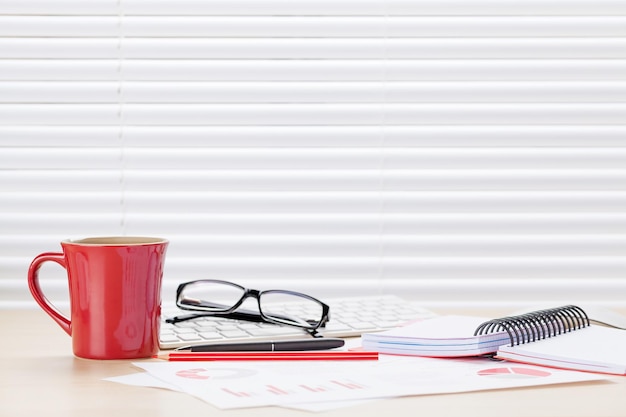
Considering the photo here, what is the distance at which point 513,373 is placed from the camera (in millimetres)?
832

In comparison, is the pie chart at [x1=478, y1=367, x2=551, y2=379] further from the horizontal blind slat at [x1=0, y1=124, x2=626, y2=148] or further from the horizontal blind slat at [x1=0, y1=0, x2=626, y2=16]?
the horizontal blind slat at [x1=0, y1=0, x2=626, y2=16]

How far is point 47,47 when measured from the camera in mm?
1493

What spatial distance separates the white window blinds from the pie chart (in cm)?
69

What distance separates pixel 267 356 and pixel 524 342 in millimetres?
260

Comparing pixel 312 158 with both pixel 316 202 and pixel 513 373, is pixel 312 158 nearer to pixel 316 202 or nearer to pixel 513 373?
pixel 316 202

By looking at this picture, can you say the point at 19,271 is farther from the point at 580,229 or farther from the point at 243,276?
the point at 580,229

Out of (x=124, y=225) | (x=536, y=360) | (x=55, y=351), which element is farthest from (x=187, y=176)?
(x=536, y=360)

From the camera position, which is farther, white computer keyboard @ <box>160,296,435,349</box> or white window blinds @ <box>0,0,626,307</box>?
white window blinds @ <box>0,0,626,307</box>

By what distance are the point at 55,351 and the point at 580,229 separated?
0.95 metres

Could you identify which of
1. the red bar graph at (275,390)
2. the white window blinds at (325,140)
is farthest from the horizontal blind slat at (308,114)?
the red bar graph at (275,390)

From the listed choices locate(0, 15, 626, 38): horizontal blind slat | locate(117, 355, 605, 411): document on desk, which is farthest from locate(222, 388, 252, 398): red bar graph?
locate(0, 15, 626, 38): horizontal blind slat

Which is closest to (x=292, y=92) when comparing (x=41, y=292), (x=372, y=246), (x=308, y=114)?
(x=308, y=114)

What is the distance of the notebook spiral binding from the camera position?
0.90 meters

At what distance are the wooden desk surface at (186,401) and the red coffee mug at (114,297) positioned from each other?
0.11 feet
